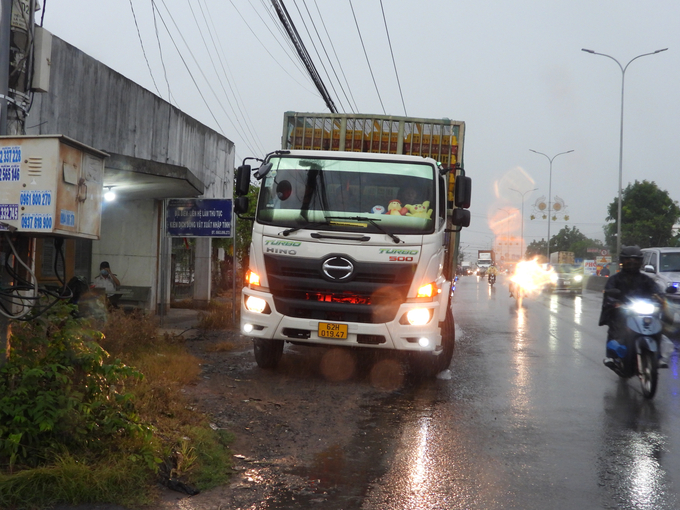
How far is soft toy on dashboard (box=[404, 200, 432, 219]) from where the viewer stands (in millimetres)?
7680

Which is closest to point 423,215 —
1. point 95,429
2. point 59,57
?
point 95,429

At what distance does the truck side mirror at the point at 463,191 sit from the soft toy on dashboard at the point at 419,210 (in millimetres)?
589

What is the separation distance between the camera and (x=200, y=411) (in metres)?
6.10

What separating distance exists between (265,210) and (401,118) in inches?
138

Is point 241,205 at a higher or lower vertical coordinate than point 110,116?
lower

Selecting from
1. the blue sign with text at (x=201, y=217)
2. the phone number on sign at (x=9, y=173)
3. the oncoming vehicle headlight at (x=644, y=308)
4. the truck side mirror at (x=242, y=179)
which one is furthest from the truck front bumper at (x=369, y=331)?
the blue sign with text at (x=201, y=217)

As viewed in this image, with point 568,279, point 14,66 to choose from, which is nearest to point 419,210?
point 14,66

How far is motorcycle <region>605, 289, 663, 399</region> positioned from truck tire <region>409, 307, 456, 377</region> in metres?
1.96

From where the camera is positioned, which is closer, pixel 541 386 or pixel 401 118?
pixel 541 386

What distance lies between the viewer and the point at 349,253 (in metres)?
7.28

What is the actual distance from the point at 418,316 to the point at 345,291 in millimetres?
860

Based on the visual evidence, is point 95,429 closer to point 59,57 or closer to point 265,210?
point 265,210

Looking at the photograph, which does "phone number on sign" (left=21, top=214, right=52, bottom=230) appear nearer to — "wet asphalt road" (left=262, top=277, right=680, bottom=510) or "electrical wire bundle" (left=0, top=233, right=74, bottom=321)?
"electrical wire bundle" (left=0, top=233, right=74, bottom=321)

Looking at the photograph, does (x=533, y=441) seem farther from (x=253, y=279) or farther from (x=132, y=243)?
(x=132, y=243)
